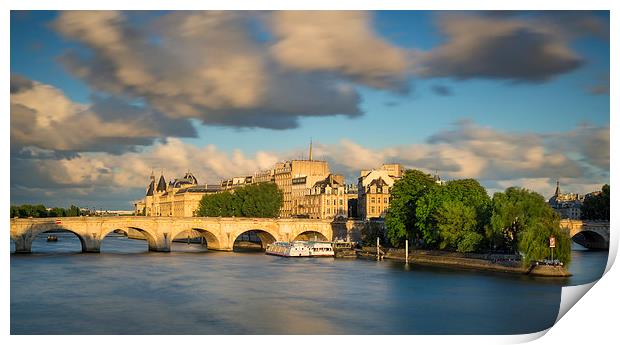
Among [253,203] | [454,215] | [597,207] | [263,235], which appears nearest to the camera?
[454,215]

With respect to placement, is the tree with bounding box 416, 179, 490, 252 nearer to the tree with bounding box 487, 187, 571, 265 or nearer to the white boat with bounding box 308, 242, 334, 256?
the tree with bounding box 487, 187, 571, 265

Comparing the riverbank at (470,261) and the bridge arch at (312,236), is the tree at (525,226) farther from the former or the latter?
the bridge arch at (312,236)

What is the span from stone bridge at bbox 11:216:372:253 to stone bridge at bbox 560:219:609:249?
10819 mm

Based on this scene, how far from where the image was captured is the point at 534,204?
98.1ft

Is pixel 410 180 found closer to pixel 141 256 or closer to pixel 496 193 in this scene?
pixel 496 193

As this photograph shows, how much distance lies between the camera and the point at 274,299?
22812 mm

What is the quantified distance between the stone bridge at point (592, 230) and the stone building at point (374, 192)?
13.5m

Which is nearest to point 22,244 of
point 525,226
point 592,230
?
point 525,226

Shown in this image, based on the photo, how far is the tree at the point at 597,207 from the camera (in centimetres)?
4775

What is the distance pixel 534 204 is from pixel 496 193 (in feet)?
5.84

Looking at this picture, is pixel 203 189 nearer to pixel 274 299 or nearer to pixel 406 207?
pixel 406 207

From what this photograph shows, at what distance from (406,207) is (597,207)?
15831mm

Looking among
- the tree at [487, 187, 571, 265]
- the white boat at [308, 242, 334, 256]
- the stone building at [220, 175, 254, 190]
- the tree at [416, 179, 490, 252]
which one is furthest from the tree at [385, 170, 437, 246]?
the stone building at [220, 175, 254, 190]
